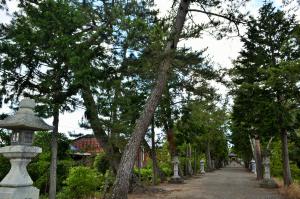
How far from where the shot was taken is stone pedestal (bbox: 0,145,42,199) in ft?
24.5

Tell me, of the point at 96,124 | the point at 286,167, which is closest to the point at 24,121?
the point at 96,124

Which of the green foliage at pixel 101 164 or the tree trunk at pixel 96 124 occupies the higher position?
the tree trunk at pixel 96 124

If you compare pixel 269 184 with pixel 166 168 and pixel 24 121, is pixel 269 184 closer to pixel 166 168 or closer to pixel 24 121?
pixel 166 168

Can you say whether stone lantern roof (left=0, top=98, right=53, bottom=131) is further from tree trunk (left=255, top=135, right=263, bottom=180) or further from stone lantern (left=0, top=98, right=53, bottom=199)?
tree trunk (left=255, top=135, right=263, bottom=180)

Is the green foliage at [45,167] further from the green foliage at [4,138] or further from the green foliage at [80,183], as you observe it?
the green foliage at [80,183]

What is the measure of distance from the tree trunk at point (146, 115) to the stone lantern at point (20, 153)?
3.70m

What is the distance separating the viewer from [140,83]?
15469 mm

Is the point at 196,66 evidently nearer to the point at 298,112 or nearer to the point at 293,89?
the point at 293,89

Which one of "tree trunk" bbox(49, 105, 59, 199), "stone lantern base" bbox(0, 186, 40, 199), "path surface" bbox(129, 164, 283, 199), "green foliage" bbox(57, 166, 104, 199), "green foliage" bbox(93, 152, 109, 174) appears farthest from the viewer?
"green foliage" bbox(93, 152, 109, 174)

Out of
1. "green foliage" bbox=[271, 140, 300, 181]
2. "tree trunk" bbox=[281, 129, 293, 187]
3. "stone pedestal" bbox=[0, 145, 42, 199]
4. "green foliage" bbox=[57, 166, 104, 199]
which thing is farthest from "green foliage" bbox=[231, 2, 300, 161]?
"stone pedestal" bbox=[0, 145, 42, 199]

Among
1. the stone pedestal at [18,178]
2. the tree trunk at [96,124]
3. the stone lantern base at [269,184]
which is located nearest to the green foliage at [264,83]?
the stone lantern base at [269,184]

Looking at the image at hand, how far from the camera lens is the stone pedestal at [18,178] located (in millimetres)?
7477

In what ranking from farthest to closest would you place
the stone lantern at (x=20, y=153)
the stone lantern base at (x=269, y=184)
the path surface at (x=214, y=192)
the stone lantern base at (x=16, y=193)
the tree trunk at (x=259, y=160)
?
1. the tree trunk at (x=259, y=160)
2. the stone lantern base at (x=269, y=184)
3. the path surface at (x=214, y=192)
4. the stone lantern at (x=20, y=153)
5. the stone lantern base at (x=16, y=193)

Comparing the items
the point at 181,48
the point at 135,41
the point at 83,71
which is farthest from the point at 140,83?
the point at 83,71
